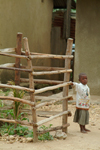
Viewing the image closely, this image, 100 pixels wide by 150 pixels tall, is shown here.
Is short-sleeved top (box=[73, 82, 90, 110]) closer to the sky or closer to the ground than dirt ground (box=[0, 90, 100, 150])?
closer to the sky

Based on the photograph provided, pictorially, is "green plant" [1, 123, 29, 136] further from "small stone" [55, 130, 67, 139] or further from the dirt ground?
"small stone" [55, 130, 67, 139]

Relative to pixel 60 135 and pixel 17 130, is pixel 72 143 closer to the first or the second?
pixel 60 135

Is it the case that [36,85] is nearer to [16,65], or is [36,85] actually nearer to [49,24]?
[49,24]

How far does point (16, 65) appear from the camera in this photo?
4223mm

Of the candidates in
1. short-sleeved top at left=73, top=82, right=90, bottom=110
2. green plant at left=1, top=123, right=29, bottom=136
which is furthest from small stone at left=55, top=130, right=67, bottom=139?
short-sleeved top at left=73, top=82, right=90, bottom=110

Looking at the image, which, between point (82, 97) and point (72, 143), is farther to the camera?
point (82, 97)

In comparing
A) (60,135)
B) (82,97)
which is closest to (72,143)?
(60,135)

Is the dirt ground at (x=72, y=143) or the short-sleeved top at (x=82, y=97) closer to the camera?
the dirt ground at (x=72, y=143)

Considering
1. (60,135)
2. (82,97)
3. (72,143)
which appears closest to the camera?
(72,143)

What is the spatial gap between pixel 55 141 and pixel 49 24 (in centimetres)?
790

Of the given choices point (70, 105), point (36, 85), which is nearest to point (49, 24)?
point (36, 85)

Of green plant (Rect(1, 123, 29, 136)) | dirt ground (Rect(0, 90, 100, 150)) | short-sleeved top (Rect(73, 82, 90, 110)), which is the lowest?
dirt ground (Rect(0, 90, 100, 150))

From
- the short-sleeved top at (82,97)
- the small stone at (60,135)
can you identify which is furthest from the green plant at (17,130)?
the short-sleeved top at (82,97)

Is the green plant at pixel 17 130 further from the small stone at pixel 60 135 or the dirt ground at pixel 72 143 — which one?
the small stone at pixel 60 135
